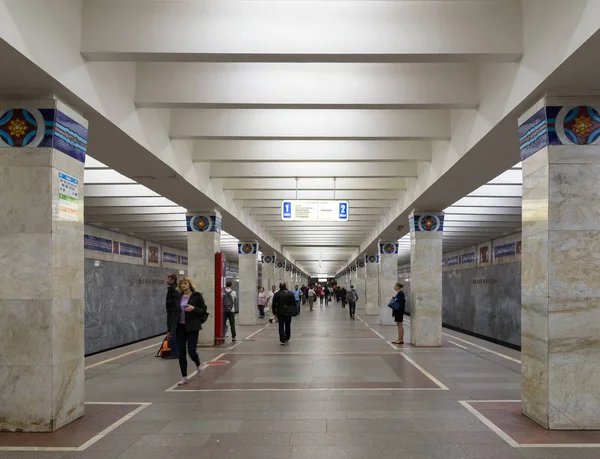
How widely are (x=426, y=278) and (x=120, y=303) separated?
1279cm

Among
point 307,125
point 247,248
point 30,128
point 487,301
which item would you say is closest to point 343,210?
point 307,125

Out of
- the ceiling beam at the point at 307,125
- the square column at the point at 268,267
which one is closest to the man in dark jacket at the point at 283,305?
the ceiling beam at the point at 307,125

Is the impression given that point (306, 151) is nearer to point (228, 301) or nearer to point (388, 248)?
point (228, 301)

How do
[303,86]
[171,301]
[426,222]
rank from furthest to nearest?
[426,222], [171,301], [303,86]

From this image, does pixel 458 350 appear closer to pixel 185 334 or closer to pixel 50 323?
pixel 185 334

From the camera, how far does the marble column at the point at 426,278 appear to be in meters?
14.8

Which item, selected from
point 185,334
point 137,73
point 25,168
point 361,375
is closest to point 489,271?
point 361,375

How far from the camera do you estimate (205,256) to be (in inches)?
589

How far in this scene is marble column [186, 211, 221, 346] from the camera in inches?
583

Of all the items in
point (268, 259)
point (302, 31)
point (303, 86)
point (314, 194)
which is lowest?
point (268, 259)

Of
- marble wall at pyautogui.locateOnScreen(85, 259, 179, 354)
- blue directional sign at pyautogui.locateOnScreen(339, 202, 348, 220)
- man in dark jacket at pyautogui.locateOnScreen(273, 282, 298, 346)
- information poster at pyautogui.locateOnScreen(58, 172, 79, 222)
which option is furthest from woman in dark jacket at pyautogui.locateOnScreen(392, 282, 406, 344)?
marble wall at pyautogui.locateOnScreen(85, 259, 179, 354)

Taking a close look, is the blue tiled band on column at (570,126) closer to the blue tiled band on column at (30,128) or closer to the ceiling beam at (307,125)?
the ceiling beam at (307,125)

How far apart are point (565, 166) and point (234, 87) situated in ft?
13.9

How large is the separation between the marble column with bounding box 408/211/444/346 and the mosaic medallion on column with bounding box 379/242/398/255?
8027mm
